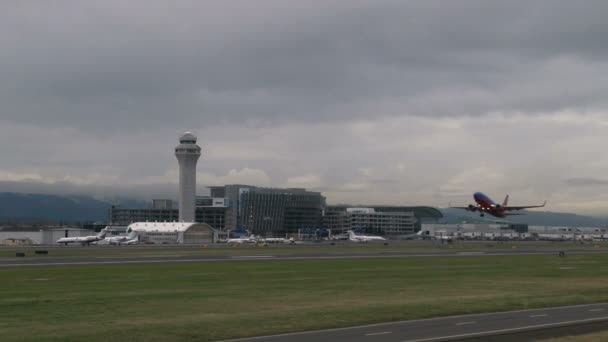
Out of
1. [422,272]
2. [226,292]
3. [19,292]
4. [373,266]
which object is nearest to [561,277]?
[422,272]

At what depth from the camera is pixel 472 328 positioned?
31.7 metres

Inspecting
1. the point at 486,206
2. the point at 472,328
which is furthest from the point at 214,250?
the point at 472,328

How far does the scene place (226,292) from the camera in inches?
1891

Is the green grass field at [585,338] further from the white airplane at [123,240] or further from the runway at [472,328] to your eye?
the white airplane at [123,240]

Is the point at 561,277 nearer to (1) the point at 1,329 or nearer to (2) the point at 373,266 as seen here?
(2) the point at 373,266

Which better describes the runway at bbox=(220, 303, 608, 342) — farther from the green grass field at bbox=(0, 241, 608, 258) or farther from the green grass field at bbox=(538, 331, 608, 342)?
the green grass field at bbox=(0, 241, 608, 258)

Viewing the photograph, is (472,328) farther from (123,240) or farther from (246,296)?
(123,240)

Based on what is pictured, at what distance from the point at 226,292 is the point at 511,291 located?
802 inches

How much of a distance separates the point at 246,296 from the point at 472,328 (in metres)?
18.2

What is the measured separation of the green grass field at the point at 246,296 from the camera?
32406mm

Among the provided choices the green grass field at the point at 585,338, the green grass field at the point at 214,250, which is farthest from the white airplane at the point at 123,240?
the green grass field at the point at 585,338

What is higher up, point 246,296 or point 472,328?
point 472,328

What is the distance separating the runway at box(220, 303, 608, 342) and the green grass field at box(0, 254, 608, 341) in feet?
6.01

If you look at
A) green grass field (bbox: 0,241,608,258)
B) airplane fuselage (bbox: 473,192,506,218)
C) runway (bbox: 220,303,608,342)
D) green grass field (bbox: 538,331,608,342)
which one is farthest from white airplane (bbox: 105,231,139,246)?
green grass field (bbox: 538,331,608,342)
